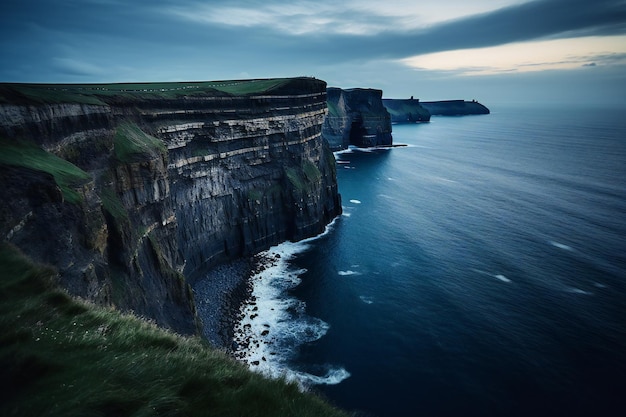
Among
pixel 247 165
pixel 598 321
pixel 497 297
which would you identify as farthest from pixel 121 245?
pixel 598 321

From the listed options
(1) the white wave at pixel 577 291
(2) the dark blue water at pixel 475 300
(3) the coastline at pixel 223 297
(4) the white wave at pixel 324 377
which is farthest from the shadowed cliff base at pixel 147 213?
(1) the white wave at pixel 577 291

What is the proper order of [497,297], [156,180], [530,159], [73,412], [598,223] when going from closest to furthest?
[73,412] → [156,180] → [497,297] → [598,223] → [530,159]

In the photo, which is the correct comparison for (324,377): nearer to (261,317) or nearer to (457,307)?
(261,317)

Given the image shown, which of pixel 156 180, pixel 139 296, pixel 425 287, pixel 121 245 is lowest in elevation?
pixel 425 287

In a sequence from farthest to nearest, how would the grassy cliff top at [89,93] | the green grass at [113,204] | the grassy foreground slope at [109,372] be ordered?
the green grass at [113,204], the grassy cliff top at [89,93], the grassy foreground slope at [109,372]

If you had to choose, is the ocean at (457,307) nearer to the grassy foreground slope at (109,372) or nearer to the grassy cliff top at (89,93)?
the grassy foreground slope at (109,372)

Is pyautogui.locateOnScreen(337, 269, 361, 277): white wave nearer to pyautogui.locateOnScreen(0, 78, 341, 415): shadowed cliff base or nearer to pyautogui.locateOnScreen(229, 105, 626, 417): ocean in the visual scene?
pyautogui.locateOnScreen(229, 105, 626, 417): ocean

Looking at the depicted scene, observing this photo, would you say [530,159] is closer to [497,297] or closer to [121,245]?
[497,297]
